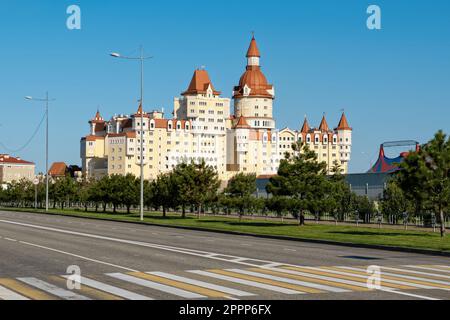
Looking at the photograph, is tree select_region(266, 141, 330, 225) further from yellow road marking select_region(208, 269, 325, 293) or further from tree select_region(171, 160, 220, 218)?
yellow road marking select_region(208, 269, 325, 293)

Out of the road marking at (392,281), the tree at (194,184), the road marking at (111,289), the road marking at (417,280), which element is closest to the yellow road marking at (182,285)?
the road marking at (111,289)

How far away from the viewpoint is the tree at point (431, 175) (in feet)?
109

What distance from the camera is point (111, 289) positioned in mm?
14742

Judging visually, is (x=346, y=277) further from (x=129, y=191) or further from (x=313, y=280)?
(x=129, y=191)

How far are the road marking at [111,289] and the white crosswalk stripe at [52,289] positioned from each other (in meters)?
0.71

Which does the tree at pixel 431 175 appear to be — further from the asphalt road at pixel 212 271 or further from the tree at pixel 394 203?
the tree at pixel 394 203

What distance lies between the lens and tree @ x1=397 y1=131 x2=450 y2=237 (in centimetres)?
3338

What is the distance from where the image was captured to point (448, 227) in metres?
41.3

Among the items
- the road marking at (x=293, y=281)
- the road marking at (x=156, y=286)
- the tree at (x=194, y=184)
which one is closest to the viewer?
the road marking at (x=156, y=286)
